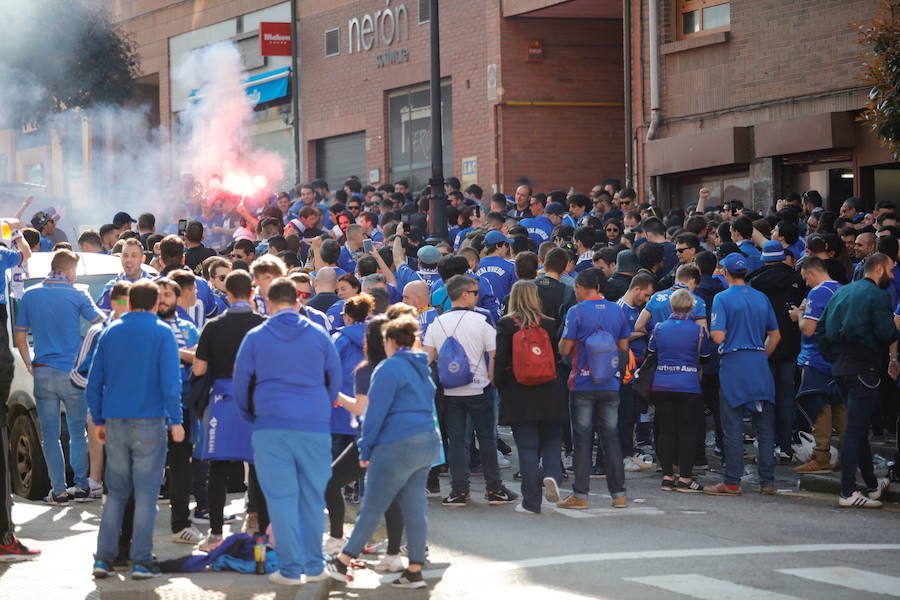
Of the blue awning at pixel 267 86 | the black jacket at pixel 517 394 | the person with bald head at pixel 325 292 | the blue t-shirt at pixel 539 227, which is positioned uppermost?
the blue awning at pixel 267 86

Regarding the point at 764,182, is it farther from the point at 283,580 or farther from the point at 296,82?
the point at 296,82

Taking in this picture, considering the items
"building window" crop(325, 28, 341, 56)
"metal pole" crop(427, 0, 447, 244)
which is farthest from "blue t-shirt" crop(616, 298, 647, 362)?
"building window" crop(325, 28, 341, 56)

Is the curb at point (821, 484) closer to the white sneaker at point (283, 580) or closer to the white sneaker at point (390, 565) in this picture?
the white sneaker at point (390, 565)

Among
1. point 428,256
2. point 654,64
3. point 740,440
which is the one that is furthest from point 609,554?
point 654,64

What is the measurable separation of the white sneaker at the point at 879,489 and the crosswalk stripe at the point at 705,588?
3.30 metres

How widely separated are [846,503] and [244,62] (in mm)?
24420

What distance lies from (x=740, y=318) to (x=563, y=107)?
14904 mm

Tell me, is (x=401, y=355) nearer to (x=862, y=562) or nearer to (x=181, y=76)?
(x=862, y=562)

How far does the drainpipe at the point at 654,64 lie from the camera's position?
22.2 m

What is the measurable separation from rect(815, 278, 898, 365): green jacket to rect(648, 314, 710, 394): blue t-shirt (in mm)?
1063

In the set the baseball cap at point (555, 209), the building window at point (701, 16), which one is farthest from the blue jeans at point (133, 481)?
the building window at point (701, 16)

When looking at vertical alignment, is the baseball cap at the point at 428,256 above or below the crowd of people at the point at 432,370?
above

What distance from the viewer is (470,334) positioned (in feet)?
36.2

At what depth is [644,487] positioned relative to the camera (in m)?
12.2
